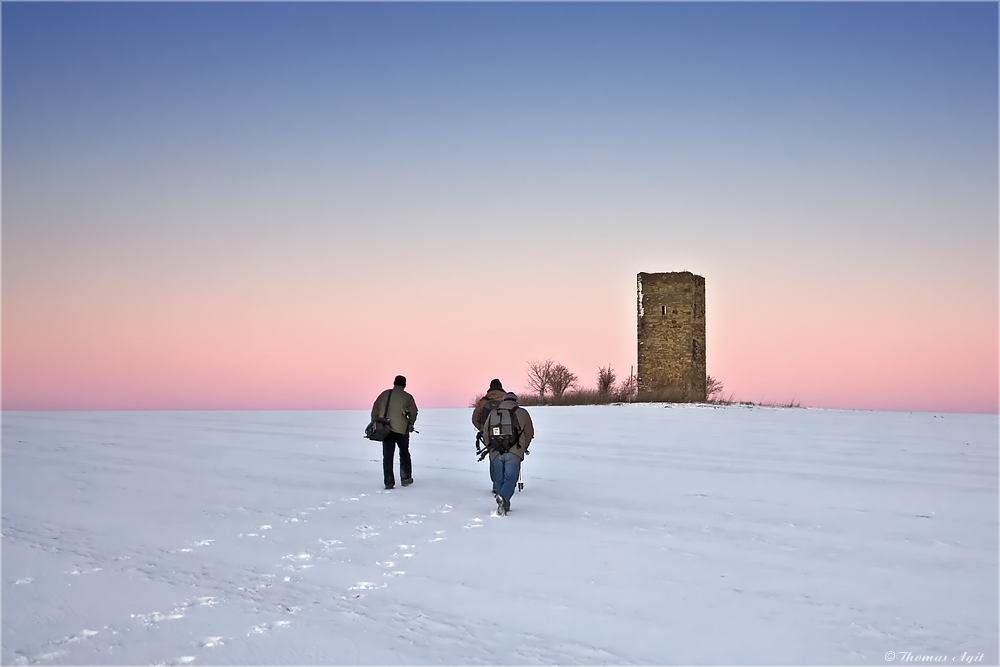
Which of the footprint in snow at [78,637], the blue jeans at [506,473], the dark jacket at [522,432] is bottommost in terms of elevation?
the footprint in snow at [78,637]

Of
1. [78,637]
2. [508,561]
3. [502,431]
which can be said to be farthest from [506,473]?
[78,637]

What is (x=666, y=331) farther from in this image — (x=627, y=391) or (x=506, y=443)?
(x=506, y=443)

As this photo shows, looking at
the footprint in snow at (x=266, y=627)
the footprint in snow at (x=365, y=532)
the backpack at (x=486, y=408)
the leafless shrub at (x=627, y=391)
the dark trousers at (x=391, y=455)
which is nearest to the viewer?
the footprint in snow at (x=266, y=627)

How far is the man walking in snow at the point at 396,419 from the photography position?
1213cm

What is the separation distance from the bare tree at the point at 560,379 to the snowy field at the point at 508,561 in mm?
25251

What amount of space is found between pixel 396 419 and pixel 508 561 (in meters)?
4.70

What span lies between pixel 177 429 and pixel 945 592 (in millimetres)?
21223

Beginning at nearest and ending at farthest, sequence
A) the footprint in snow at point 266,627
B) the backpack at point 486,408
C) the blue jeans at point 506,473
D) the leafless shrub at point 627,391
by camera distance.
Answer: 1. the footprint in snow at point 266,627
2. the blue jeans at point 506,473
3. the backpack at point 486,408
4. the leafless shrub at point 627,391

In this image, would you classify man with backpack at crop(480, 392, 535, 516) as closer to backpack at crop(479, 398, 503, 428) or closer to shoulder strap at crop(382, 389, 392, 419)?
backpack at crop(479, 398, 503, 428)

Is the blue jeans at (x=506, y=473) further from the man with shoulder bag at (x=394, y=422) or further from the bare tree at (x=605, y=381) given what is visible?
the bare tree at (x=605, y=381)

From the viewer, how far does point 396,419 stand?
12.1m

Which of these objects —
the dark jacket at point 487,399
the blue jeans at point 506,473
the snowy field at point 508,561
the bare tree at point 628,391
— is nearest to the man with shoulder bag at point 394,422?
the snowy field at point 508,561

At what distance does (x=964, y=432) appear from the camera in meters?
20.2

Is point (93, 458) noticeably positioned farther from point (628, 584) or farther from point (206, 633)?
point (628, 584)
